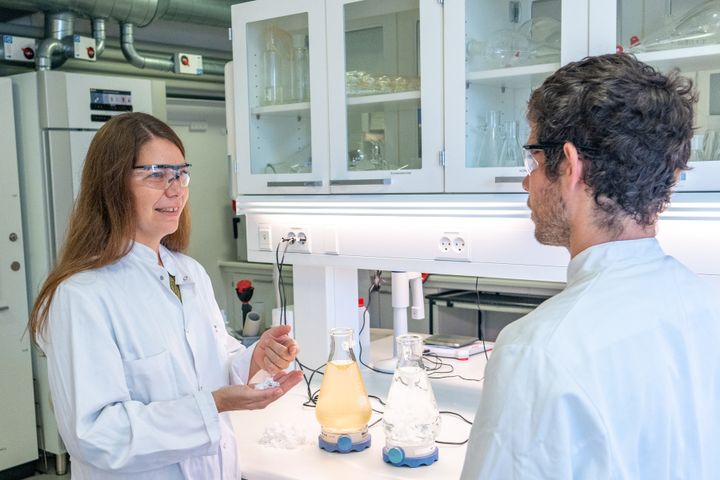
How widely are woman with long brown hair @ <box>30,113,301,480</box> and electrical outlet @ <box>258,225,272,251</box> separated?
2.43 feet

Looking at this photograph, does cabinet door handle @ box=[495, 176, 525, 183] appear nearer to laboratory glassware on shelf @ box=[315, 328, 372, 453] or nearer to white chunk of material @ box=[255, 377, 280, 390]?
laboratory glassware on shelf @ box=[315, 328, 372, 453]

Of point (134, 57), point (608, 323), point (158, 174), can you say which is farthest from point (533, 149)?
point (134, 57)

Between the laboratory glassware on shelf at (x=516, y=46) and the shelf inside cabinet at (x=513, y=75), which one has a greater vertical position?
the laboratory glassware on shelf at (x=516, y=46)

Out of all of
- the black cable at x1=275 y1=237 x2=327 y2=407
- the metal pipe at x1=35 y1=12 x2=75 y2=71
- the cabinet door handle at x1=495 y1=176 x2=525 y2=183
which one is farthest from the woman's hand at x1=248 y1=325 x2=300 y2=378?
the metal pipe at x1=35 y1=12 x2=75 y2=71

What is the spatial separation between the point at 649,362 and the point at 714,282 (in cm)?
89

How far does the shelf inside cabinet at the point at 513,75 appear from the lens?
1.89m

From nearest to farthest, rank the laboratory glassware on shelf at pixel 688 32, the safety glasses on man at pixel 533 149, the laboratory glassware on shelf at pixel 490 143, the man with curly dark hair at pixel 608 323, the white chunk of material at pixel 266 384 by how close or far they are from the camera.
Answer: the man with curly dark hair at pixel 608 323
the safety glasses on man at pixel 533 149
the white chunk of material at pixel 266 384
the laboratory glassware on shelf at pixel 688 32
the laboratory glassware on shelf at pixel 490 143

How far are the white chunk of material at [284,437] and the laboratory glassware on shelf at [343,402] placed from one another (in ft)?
0.26

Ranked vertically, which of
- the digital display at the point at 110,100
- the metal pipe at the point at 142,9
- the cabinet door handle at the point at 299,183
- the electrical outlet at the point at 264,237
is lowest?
the electrical outlet at the point at 264,237

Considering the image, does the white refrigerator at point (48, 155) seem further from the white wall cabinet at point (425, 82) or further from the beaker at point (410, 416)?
the beaker at point (410, 416)

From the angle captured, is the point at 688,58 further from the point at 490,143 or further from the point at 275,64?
the point at 275,64

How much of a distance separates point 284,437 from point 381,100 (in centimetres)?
101

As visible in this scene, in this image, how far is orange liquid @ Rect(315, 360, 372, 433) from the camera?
6.15ft

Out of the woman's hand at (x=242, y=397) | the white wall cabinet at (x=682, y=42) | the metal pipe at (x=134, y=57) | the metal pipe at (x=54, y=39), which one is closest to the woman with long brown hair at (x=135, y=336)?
the woman's hand at (x=242, y=397)
